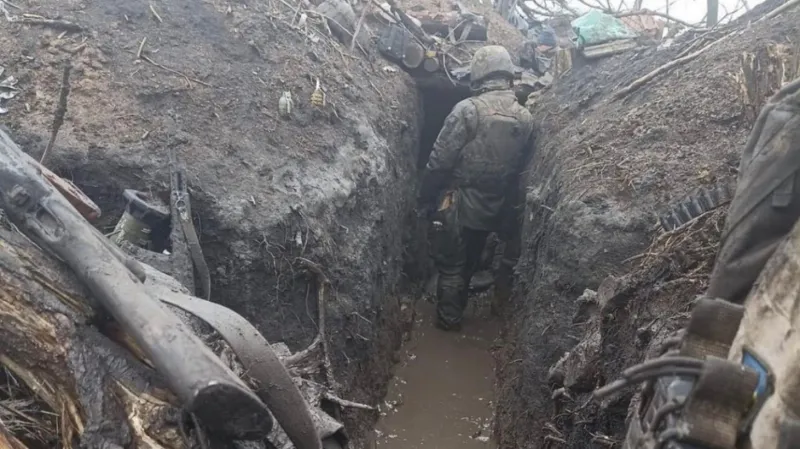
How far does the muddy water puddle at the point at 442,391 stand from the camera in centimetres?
499

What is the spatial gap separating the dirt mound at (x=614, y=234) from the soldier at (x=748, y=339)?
2.92 ft

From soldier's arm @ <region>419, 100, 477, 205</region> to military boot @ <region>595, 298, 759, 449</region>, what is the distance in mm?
4542

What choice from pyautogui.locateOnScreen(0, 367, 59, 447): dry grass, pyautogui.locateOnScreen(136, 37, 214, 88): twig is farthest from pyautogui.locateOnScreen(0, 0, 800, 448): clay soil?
pyautogui.locateOnScreen(0, 367, 59, 447): dry grass

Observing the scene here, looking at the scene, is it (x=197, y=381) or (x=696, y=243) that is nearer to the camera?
(x=197, y=381)

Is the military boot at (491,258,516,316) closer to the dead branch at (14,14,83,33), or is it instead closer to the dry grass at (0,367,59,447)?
the dead branch at (14,14,83,33)

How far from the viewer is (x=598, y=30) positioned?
23.0 feet

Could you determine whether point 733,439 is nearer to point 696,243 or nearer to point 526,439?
point 696,243

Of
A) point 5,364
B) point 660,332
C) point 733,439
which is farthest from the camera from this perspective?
point 660,332

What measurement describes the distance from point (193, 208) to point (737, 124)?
3.54 meters

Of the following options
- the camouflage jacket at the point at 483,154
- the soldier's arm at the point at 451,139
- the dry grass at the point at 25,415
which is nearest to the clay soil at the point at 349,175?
the camouflage jacket at the point at 483,154

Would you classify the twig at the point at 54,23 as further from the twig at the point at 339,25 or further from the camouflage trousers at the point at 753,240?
the camouflage trousers at the point at 753,240

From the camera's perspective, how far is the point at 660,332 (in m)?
2.85

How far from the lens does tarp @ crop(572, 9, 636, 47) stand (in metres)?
6.97

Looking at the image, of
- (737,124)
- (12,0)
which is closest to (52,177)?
(12,0)
